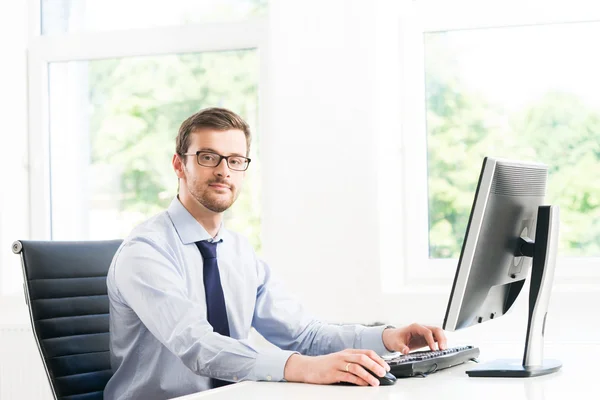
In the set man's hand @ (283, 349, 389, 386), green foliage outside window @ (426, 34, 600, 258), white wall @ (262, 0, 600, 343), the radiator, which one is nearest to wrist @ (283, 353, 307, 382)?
man's hand @ (283, 349, 389, 386)

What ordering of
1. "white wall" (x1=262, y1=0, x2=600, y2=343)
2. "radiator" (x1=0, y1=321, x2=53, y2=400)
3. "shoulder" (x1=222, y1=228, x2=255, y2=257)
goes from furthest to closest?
"radiator" (x1=0, y1=321, x2=53, y2=400)
"white wall" (x1=262, y1=0, x2=600, y2=343)
"shoulder" (x1=222, y1=228, x2=255, y2=257)

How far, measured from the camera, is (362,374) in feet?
4.99

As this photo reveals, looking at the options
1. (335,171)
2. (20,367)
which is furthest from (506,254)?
(20,367)

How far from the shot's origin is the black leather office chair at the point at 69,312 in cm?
194

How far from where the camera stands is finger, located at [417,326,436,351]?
1.88 meters

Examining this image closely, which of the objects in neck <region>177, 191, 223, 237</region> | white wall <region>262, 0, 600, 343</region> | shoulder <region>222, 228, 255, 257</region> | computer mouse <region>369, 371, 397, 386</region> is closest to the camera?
computer mouse <region>369, 371, 397, 386</region>

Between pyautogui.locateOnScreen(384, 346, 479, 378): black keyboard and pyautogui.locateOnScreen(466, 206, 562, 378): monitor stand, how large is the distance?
0.27 feet

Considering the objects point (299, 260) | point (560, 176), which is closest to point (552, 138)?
point (560, 176)

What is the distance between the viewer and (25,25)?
3.55 m

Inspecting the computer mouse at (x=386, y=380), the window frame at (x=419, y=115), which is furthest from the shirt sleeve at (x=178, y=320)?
the window frame at (x=419, y=115)

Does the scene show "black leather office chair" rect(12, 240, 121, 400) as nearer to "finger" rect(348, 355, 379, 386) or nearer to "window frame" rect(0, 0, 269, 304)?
"finger" rect(348, 355, 379, 386)

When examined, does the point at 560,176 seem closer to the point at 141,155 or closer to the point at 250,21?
the point at 250,21

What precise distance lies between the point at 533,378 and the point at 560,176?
4.92 feet

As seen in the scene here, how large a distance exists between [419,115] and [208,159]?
129 cm
